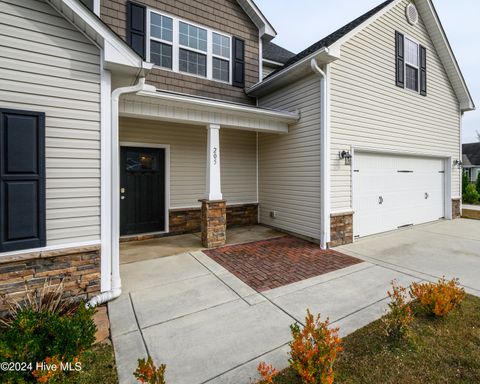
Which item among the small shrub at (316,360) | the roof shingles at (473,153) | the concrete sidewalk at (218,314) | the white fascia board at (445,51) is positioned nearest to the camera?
the small shrub at (316,360)

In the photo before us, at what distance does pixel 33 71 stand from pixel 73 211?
5.92 ft

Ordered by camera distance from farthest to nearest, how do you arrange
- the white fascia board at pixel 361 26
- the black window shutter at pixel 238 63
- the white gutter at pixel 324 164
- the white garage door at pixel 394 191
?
the black window shutter at pixel 238 63, the white garage door at pixel 394 191, the white gutter at pixel 324 164, the white fascia board at pixel 361 26

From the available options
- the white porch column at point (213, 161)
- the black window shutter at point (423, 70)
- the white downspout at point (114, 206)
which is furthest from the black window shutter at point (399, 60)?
the white downspout at point (114, 206)

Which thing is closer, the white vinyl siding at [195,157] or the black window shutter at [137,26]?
the black window shutter at [137,26]

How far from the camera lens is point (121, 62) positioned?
3.48 m

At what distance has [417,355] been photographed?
243 cm

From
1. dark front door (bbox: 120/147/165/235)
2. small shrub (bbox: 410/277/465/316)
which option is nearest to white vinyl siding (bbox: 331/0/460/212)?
small shrub (bbox: 410/277/465/316)

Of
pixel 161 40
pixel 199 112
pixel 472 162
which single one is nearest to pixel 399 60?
pixel 199 112

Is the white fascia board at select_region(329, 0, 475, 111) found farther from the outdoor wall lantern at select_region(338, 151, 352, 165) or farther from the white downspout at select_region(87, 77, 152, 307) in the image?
the white downspout at select_region(87, 77, 152, 307)

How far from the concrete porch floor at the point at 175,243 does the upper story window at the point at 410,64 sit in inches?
237

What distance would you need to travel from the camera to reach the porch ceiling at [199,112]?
16.2 ft

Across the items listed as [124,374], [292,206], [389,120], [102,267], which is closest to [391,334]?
[124,374]

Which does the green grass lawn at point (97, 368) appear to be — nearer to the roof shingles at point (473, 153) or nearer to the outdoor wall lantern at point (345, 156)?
the outdoor wall lantern at point (345, 156)

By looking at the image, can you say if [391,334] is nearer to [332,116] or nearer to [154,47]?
[332,116]
